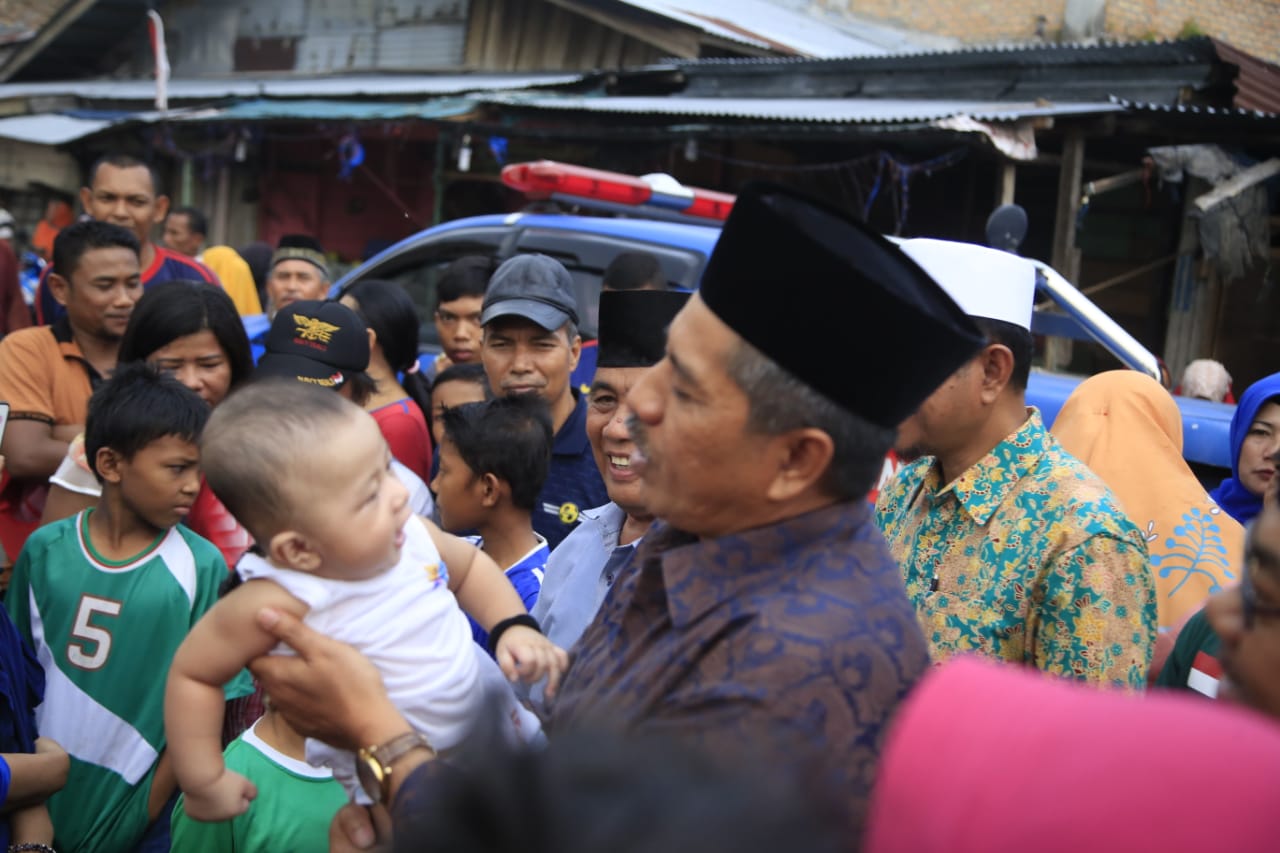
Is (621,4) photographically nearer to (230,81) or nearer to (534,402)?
(230,81)

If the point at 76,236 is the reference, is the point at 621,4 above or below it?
above

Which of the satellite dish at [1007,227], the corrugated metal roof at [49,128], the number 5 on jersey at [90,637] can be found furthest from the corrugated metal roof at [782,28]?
the number 5 on jersey at [90,637]

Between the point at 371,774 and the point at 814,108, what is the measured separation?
8714mm

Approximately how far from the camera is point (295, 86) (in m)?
15.3

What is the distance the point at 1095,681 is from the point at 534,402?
1.98 metres

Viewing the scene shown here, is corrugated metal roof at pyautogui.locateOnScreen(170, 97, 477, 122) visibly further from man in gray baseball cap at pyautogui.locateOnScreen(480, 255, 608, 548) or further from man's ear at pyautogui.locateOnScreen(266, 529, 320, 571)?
man's ear at pyautogui.locateOnScreen(266, 529, 320, 571)

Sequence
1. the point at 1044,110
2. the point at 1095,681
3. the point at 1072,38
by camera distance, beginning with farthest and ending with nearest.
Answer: the point at 1072,38
the point at 1044,110
the point at 1095,681

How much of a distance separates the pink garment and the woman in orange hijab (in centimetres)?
248

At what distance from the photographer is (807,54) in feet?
43.9

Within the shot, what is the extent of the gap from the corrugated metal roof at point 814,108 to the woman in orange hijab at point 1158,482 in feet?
16.7

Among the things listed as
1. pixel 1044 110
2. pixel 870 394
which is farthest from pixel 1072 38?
pixel 870 394

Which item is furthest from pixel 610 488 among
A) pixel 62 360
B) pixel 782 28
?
pixel 782 28

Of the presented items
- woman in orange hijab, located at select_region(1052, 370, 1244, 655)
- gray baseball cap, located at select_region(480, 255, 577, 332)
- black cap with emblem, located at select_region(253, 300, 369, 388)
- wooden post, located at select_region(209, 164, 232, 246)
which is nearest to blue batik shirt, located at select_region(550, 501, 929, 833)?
woman in orange hijab, located at select_region(1052, 370, 1244, 655)

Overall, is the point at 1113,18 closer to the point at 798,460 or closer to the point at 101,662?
the point at 101,662
